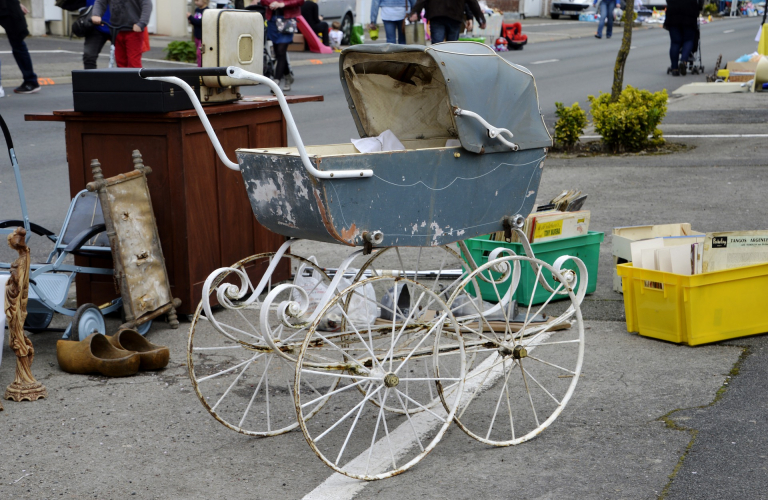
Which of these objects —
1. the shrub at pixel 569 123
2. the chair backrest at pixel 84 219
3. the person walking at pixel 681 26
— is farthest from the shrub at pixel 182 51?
the chair backrest at pixel 84 219

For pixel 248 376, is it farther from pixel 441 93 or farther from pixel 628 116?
pixel 628 116

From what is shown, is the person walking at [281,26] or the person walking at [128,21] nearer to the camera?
the person walking at [128,21]

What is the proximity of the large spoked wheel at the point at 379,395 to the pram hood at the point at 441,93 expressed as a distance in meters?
0.79

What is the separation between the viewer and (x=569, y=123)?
11617 mm

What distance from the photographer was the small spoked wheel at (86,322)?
4906mm

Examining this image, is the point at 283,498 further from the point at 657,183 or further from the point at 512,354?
the point at 657,183

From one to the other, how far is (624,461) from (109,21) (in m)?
10.7

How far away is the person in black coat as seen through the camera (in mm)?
25859

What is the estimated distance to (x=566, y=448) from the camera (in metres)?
3.89

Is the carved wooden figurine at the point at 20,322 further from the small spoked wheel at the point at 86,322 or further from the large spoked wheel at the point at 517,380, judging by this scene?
the large spoked wheel at the point at 517,380

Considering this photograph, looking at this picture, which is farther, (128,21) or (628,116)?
(128,21)

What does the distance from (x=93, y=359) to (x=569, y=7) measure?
47995 mm

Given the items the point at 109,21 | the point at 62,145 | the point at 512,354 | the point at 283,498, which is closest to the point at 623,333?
the point at 512,354

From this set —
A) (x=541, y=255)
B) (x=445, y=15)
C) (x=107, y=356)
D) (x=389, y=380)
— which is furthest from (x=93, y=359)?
(x=445, y=15)
